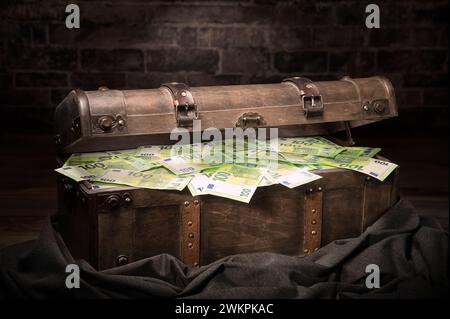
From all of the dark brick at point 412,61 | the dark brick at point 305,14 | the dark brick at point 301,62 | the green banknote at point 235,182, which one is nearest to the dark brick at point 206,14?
the dark brick at point 305,14

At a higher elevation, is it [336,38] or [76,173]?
[336,38]

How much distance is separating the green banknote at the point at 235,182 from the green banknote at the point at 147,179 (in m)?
0.13

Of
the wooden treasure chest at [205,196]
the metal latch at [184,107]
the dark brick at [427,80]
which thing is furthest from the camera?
the dark brick at [427,80]

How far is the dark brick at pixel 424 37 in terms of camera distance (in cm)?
606

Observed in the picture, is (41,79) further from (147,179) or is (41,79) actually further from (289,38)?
(147,179)

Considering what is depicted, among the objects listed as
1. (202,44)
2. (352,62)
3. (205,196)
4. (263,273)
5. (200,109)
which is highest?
(202,44)

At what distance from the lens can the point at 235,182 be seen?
3.19 m

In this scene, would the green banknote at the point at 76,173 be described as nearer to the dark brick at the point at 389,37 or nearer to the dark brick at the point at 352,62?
the dark brick at the point at 352,62

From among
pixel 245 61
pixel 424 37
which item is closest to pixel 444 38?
pixel 424 37

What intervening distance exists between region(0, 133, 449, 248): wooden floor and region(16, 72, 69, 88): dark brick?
1.51ft

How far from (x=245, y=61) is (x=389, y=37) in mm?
1320

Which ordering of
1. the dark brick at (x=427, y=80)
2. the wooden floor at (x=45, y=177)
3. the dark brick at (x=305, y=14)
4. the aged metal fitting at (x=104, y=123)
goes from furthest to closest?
1. the dark brick at (x=427, y=80)
2. the dark brick at (x=305, y=14)
3. the wooden floor at (x=45, y=177)
4. the aged metal fitting at (x=104, y=123)

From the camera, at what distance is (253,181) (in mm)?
3193

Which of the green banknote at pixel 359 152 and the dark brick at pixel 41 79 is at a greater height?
the dark brick at pixel 41 79
